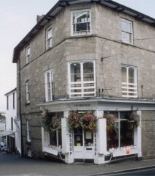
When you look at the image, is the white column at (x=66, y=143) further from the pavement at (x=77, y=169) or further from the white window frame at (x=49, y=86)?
the white window frame at (x=49, y=86)

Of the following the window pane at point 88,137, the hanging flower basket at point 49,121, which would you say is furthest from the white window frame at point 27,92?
the window pane at point 88,137

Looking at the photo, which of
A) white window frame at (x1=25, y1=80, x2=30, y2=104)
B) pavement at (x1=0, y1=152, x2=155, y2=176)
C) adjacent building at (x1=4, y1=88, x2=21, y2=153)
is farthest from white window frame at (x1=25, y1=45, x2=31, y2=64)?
adjacent building at (x1=4, y1=88, x2=21, y2=153)

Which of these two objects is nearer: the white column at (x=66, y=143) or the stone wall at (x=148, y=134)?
the white column at (x=66, y=143)

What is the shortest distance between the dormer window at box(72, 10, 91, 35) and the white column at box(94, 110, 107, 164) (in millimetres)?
4960

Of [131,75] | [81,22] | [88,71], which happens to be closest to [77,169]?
[88,71]

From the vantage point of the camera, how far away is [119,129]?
799 inches

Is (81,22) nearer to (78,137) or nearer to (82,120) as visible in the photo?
(82,120)

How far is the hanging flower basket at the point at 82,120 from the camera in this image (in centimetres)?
1822

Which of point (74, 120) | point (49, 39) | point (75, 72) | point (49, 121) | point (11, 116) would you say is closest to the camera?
point (74, 120)

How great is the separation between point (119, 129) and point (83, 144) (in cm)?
262

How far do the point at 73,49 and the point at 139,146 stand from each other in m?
7.43

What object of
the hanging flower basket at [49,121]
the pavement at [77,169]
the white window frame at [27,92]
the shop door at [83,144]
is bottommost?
the pavement at [77,169]

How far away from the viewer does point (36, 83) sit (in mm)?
25188

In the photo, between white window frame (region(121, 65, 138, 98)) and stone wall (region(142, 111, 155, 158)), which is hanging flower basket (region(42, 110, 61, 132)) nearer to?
white window frame (region(121, 65, 138, 98))
